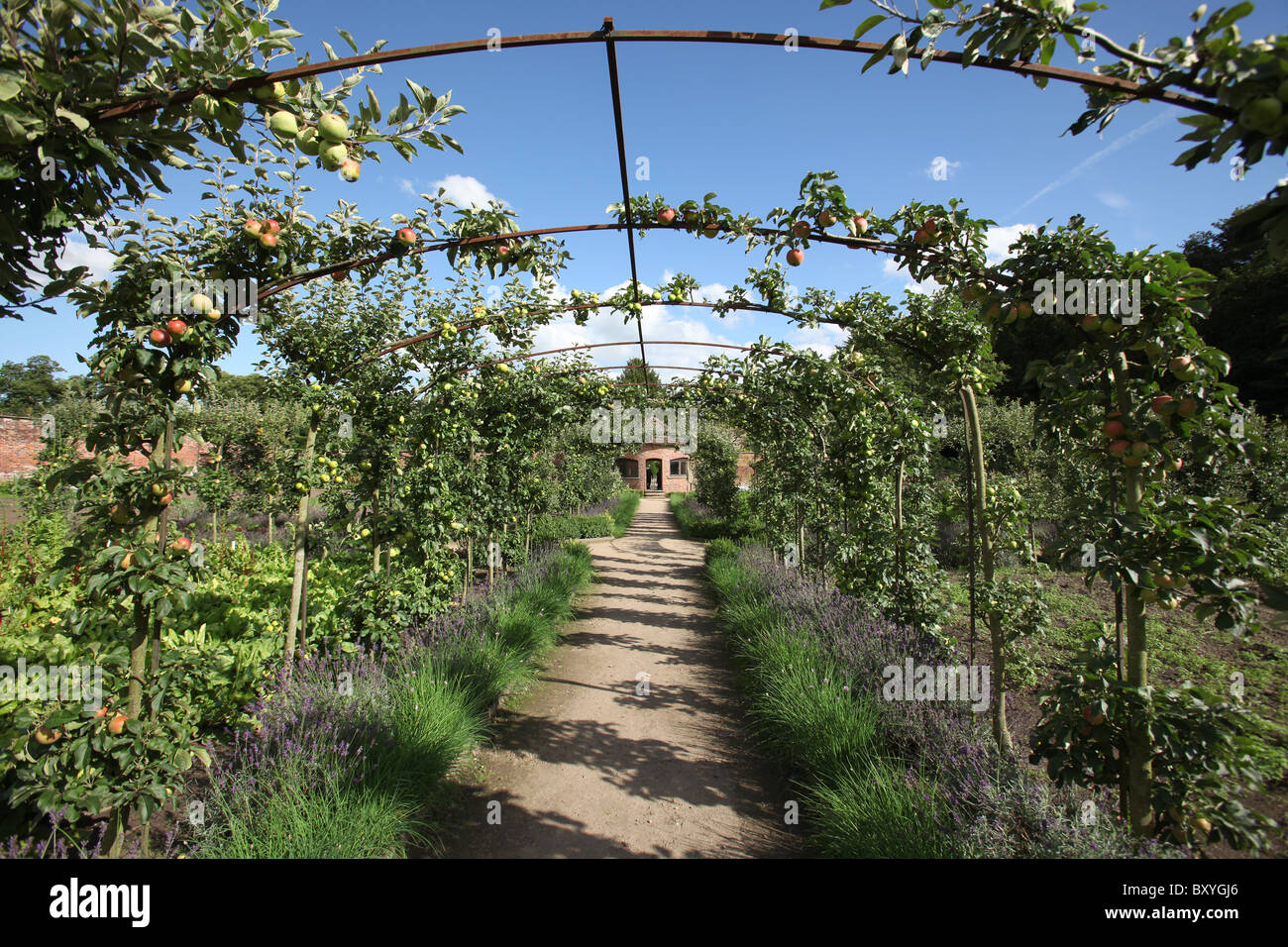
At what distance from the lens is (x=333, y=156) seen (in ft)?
5.62

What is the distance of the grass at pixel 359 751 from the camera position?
8.09ft

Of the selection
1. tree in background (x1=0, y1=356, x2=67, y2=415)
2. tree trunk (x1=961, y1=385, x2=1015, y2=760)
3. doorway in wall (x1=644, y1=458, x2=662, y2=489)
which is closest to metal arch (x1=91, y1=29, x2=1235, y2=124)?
tree trunk (x1=961, y1=385, x2=1015, y2=760)

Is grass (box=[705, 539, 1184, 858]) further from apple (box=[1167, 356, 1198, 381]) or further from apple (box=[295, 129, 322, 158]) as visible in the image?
apple (box=[295, 129, 322, 158])

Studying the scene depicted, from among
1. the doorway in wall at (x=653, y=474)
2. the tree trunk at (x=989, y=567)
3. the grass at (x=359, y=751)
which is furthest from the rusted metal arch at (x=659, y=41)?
the doorway in wall at (x=653, y=474)

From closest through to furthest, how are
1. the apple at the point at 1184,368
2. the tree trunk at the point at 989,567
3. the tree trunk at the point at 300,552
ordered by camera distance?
1. the apple at the point at 1184,368
2. the tree trunk at the point at 989,567
3. the tree trunk at the point at 300,552

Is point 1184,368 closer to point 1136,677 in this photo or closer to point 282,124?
point 1136,677

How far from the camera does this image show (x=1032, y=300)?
A: 2357 mm

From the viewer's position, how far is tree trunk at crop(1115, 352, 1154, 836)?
6.56ft

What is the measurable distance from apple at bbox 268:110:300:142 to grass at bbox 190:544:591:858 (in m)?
2.68

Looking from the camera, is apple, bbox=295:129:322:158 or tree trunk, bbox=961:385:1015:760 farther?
tree trunk, bbox=961:385:1015:760

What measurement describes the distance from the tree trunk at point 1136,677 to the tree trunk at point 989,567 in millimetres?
1084

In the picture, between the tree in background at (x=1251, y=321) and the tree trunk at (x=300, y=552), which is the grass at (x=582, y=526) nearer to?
the tree trunk at (x=300, y=552)

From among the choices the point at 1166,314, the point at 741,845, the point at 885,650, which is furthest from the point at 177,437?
the point at 885,650
